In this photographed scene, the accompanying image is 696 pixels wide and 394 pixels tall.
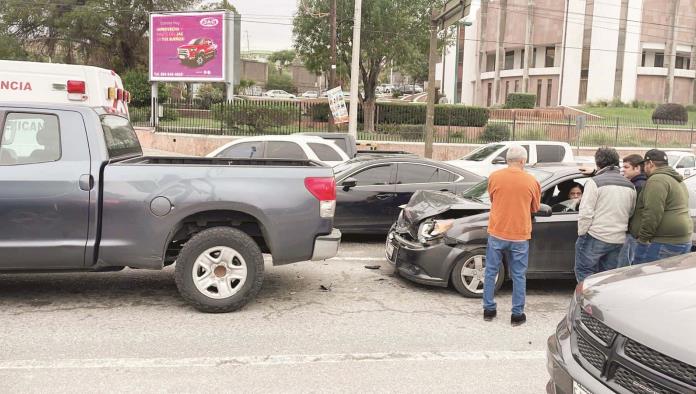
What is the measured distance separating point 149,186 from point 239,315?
1.41 meters

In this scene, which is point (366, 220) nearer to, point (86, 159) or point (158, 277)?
point (158, 277)

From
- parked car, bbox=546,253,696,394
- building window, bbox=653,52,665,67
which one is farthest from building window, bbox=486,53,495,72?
parked car, bbox=546,253,696,394

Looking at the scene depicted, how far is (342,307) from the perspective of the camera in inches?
235

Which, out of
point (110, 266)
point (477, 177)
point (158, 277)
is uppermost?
point (477, 177)

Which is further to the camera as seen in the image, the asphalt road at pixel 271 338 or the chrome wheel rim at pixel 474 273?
the chrome wheel rim at pixel 474 273

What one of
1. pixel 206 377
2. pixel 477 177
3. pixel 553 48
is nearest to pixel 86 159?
pixel 206 377

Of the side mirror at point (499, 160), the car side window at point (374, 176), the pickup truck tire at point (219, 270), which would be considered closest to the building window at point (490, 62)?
the side mirror at point (499, 160)

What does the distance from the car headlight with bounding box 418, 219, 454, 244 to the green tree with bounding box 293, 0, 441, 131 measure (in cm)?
2161

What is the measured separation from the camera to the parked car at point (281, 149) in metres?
10.9

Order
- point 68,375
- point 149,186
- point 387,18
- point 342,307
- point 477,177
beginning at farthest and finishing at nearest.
Result: point 387,18, point 477,177, point 342,307, point 149,186, point 68,375

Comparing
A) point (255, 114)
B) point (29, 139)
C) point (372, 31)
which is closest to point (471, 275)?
point (29, 139)

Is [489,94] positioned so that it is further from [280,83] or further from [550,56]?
[280,83]

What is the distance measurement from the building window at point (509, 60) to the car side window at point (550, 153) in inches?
2073

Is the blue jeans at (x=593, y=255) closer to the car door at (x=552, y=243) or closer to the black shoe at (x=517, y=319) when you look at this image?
the car door at (x=552, y=243)
